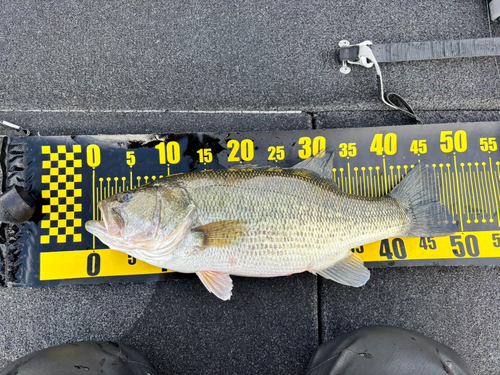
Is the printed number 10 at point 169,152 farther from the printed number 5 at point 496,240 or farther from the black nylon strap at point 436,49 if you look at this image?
the printed number 5 at point 496,240

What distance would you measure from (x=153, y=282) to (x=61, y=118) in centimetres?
122

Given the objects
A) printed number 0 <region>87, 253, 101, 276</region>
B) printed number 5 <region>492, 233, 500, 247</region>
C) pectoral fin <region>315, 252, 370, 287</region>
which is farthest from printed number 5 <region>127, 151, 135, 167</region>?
printed number 5 <region>492, 233, 500, 247</region>

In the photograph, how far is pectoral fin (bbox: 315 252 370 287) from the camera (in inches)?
66.1

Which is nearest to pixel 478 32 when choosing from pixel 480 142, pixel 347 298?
pixel 480 142

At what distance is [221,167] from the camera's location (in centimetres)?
191

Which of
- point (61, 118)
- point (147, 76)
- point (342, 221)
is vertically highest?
point (147, 76)

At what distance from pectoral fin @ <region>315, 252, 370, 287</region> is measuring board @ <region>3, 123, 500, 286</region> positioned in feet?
0.65

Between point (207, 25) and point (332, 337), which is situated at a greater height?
point (207, 25)

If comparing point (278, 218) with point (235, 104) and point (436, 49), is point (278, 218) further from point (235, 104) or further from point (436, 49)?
point (436, 49)

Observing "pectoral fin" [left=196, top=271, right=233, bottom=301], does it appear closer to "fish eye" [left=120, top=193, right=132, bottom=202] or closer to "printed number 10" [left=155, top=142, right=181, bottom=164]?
"fish eye" [left=120, top=193, right=132, bottom=202]

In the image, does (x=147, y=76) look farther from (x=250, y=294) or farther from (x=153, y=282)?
(x=250, y=294)

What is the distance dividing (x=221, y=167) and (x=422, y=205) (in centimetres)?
119

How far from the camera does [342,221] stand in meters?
1.62

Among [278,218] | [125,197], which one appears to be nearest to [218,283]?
[278,218]
